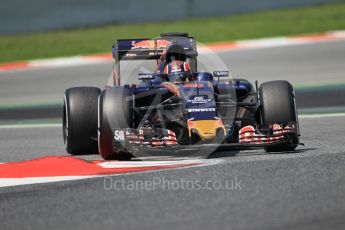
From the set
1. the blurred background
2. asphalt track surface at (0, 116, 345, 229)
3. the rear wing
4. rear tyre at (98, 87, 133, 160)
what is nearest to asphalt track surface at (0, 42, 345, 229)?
asphalt track surface at (0, 116, 345, 229)

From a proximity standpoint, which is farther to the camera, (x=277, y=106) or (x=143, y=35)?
(x=143, y=35)

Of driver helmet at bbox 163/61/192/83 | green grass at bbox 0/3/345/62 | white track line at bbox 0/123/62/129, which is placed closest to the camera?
driver helmet at bbox 163/61/192/83

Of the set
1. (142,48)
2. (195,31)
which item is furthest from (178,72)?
(195,31)

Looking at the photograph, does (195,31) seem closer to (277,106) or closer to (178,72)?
(178,72)

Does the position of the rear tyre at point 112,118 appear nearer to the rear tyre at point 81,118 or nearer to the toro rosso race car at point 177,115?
the toro rosso race car at point 177,115

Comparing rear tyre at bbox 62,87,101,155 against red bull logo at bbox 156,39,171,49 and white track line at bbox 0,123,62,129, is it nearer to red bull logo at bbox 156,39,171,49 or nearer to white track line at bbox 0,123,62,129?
red bull logo at bbox 156,39,171,49

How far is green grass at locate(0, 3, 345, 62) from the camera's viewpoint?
19891 mm

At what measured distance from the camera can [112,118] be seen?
816 centimetres

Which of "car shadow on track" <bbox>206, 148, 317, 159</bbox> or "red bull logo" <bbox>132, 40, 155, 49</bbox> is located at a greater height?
"red bull logo" <bbox>132, 40, 155, 49</bbox>

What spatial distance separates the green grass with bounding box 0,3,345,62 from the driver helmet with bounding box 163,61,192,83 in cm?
1025

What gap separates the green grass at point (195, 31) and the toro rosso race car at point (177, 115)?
1033 centimetres

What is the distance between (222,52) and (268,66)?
177cm

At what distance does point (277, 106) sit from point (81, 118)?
2199 millimetres

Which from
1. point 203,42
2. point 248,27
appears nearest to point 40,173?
point 203,42
